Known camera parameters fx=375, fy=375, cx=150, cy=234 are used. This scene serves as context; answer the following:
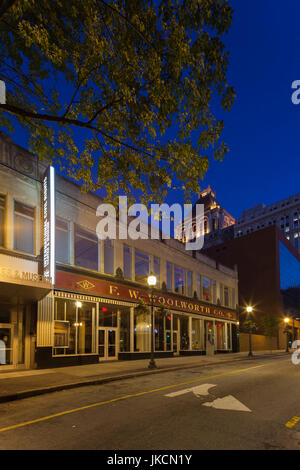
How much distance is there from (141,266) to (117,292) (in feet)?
12.3

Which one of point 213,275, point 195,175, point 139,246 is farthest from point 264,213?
point 195,175

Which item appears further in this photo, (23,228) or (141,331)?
(141,331)

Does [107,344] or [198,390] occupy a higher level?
[198,390]

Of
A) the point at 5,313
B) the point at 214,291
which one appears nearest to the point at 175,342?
the point at 214,291

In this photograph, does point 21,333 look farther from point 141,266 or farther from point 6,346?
point 141,266

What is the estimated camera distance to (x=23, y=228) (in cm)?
1747

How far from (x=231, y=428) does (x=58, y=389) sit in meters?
6.94

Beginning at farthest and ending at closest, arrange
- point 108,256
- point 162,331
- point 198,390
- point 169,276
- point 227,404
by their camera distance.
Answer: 1. point 169,276
2. point 162,331
3. point 108,256
4. point 198,390
5. point 227,404

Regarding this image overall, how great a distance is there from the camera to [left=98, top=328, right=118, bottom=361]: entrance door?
2266 cm

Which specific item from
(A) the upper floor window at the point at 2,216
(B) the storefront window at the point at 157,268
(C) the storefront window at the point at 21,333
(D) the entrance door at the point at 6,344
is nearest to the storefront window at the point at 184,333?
(B) the storefront window at the point at 157,268

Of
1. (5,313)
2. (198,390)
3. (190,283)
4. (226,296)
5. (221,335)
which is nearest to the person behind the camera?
(198,390)

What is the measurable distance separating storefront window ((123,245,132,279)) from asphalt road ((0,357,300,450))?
13325 millimetres

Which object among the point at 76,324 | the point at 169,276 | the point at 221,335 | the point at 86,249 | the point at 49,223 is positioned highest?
the point at 49,223

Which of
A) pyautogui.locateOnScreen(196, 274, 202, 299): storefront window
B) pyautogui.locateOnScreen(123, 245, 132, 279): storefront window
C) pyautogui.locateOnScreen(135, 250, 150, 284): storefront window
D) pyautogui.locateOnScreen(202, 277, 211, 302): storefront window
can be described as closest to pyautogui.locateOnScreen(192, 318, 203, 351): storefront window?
pyautogui.locateOnScreen(196, 274, 202, 299): storefront window
